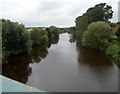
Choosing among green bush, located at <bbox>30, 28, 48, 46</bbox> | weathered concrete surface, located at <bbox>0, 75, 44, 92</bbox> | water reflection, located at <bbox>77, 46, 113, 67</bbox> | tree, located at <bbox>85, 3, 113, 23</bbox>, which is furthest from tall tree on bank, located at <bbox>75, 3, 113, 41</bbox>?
weathered concrete surface, located at <bbox>0, 75, 44, 92</bbox>

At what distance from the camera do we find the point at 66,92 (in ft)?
19.9

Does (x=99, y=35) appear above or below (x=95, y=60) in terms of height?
above

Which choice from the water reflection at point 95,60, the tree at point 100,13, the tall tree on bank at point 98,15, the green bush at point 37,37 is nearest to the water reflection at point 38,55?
A: the green bush at point 37,37

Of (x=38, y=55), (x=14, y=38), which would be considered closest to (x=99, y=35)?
(x=38, y=55)

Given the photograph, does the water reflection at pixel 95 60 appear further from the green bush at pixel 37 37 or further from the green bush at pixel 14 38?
the green bush at pixel 37 37

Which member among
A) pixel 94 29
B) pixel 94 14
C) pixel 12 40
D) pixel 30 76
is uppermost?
pixel 94 14

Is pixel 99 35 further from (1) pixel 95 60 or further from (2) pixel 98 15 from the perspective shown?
(2) pixel 98 15

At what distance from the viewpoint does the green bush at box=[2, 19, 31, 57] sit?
12680mm

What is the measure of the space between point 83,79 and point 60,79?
1.20 meters

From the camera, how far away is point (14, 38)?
13148 mm

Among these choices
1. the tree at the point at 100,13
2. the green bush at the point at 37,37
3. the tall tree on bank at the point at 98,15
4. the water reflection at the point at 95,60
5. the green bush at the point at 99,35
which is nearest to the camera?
the water reflection at the point at 95,60

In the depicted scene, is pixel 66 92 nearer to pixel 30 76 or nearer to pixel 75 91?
pixel 75 91

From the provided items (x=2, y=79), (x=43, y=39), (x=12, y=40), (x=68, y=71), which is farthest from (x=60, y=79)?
(x=43, y=39)

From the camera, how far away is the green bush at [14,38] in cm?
1268
